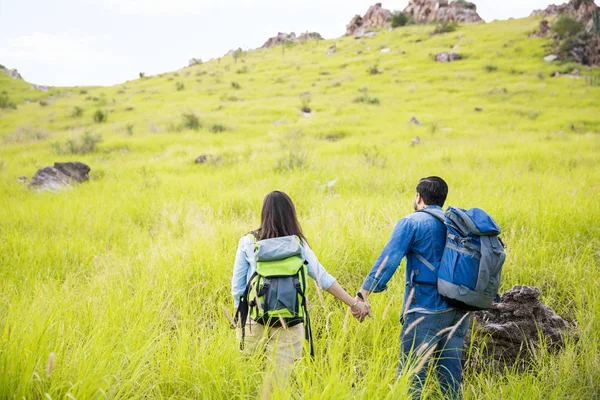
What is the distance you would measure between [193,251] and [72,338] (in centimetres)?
173

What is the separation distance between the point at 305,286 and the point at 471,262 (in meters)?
1.23

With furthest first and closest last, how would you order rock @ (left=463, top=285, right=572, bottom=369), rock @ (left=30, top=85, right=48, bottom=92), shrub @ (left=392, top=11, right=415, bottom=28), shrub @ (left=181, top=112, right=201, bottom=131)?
1. shrub @ (left=392, top=11, right=415, bottom=28)
2. rock @ (left=30, top=85, right=48, bottom=92)
3. shrub @ (left=181, top=112, right=201, bottom=131)
4. rock @ (left=463, top=285, right=572, bottom=369)

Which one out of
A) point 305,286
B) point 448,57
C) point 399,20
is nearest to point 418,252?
point 305,286

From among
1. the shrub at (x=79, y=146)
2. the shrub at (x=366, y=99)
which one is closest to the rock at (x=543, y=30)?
the shrub at (x=366, y=99)

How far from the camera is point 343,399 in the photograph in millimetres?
1679

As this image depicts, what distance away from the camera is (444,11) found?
232 feet

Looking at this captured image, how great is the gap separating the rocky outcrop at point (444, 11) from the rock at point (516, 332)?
79.8 m

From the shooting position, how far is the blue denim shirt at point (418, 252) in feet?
8.53

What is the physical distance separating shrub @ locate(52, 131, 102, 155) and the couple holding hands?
13174 mm

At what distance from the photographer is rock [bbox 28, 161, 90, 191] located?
26.0 ft

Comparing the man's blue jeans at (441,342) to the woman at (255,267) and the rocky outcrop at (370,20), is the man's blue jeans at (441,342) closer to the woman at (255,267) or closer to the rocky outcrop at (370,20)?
the woman at (255,267)

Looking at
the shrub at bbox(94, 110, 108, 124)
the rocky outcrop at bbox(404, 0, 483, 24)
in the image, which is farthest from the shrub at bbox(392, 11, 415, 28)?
the shrub at bbox(94, 110, 108, 124)

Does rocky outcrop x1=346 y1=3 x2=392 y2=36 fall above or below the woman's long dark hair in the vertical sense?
above

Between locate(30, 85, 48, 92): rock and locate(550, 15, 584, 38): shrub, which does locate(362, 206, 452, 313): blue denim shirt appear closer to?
locate(550, 15, 584, 38): shrub
